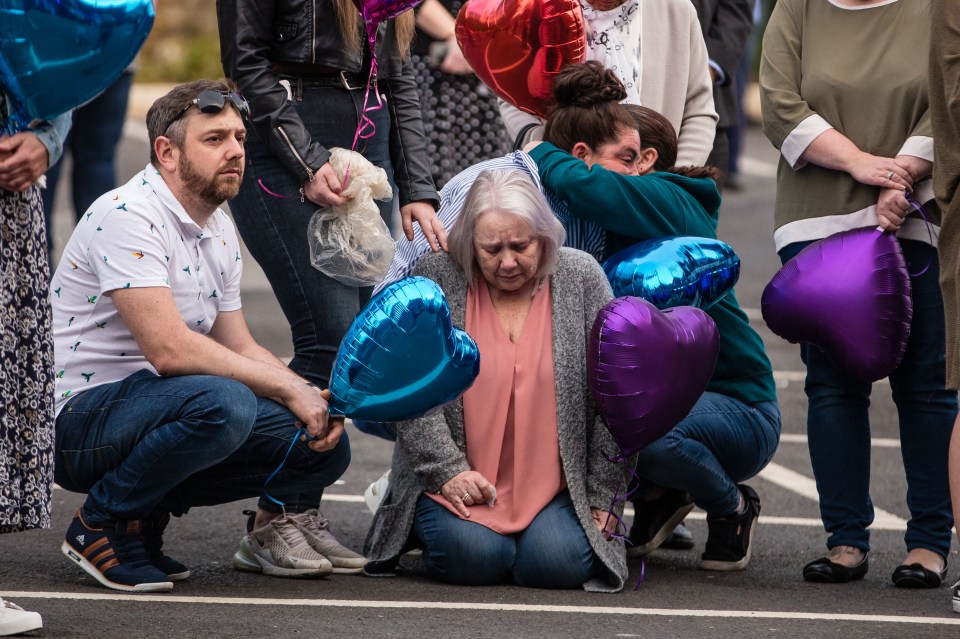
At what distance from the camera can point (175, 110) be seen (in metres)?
4.20

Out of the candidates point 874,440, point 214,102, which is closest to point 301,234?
point 214,102

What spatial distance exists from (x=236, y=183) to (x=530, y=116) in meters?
1.28

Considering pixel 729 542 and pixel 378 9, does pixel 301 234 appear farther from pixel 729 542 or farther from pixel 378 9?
pixel 729 542

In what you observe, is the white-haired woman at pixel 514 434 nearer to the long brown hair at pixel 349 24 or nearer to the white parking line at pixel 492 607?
the white parking line at pixel 492 607

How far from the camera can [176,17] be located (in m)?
21.6

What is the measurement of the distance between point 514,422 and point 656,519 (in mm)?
743

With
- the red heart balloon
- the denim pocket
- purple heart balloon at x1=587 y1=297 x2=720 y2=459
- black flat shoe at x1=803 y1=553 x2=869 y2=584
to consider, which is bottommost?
black flat shoe at x1=803 y1=553 x2=869 y2=584

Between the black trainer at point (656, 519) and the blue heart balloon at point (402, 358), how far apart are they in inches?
42.1

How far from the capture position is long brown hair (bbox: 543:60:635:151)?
4641mm

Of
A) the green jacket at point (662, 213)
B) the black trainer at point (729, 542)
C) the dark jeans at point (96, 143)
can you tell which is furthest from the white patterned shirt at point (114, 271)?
the dark jeans at point (96, 143)

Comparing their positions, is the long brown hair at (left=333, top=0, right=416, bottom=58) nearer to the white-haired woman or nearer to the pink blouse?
the white-haired woman

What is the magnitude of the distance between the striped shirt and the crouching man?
1.80 ft

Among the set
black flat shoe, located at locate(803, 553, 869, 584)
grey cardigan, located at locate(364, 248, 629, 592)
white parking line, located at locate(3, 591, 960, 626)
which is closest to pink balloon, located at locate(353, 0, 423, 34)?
grey cardigan, located at locate(364, 248, 629, 592)

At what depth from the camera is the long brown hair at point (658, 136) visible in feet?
15.4
